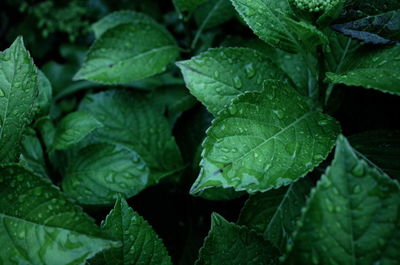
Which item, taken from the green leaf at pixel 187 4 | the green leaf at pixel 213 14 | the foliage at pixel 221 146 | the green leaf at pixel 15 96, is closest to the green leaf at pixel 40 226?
the foliage at pixel 221 146

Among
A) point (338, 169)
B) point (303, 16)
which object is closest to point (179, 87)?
point (303, 16)

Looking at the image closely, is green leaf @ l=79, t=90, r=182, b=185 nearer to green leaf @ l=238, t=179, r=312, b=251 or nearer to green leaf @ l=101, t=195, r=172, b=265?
green leaf @ l=238, t=179, r=312, b=251

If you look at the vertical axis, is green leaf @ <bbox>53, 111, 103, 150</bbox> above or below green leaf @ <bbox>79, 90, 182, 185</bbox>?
above

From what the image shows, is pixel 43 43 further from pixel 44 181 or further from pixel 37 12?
pixel 44 181

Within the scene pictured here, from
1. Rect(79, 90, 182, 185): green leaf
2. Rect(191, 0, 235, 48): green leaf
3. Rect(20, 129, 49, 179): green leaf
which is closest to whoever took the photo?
Rect(20, 129, 49, 179): green leaf

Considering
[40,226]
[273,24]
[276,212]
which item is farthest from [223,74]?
[40,226]

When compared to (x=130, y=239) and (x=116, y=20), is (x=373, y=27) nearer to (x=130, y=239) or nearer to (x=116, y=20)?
(x=130, y=239)

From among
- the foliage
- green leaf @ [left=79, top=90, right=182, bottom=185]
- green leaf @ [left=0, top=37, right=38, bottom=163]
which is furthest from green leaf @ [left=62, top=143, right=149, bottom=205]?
green leaf @ [left=0, top=37, right=38, bottom=163]
